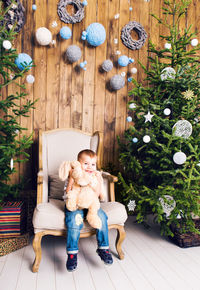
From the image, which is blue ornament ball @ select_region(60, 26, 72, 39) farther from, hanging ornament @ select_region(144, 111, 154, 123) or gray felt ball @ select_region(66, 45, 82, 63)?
hanging ornament @ select_region(144, 111, 154, 123)

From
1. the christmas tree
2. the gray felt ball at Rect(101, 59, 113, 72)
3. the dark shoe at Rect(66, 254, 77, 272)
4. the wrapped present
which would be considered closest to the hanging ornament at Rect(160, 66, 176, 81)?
the christmas tree

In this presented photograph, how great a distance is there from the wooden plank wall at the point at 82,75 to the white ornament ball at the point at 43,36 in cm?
14

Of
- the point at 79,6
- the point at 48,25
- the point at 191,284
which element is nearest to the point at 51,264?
the point at 191,284

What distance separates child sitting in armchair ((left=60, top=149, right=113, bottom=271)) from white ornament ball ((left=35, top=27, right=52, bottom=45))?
1416 mm

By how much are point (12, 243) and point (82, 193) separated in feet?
2.64

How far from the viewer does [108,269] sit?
1.72m

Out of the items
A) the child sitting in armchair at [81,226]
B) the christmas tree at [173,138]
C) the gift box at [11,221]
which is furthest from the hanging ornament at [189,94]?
the gift box at [11,221]

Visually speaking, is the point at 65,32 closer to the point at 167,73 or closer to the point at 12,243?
the point at 167,73

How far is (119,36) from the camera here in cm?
283

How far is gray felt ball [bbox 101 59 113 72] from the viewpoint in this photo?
2.68 meters

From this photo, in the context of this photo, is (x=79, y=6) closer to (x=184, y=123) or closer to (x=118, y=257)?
(x=184, y=123)

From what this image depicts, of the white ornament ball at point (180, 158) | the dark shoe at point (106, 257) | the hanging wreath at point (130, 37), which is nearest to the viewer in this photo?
the dark shoe at point (106, 257)

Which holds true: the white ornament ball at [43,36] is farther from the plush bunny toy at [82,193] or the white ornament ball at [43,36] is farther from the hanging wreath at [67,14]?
the plush bunny toy at [82,193]

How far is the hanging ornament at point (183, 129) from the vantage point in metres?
1.97
